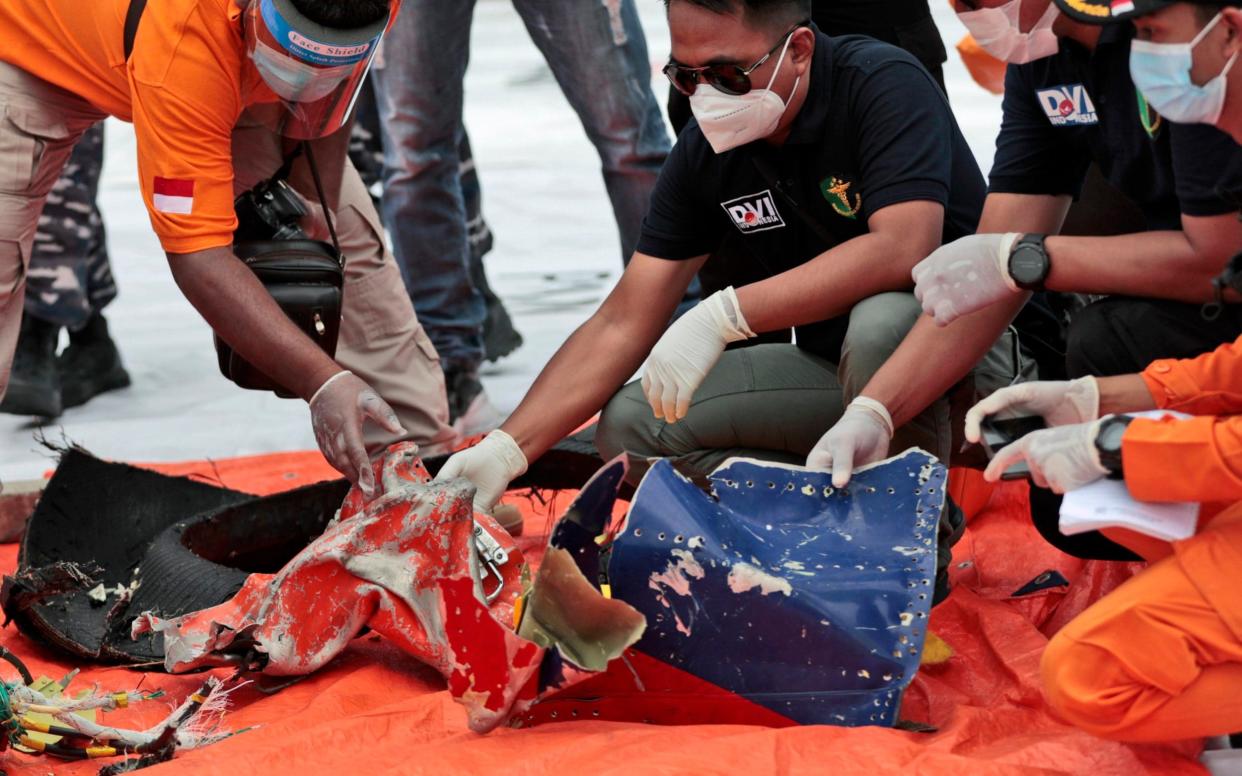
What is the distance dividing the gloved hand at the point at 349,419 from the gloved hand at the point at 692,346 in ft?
1.42

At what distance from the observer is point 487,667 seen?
1.82 m

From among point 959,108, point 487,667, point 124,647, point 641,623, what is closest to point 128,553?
point 124,647

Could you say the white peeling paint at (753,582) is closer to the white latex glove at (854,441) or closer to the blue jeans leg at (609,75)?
the white latex glove at (854,441)

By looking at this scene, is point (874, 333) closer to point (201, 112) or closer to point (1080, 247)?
point (1080, 247)

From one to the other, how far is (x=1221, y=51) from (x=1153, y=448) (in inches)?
18.4

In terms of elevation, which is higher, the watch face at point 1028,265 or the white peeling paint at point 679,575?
the watch face at point 1028,265

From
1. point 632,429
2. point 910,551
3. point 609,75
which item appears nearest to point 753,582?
point 910,551

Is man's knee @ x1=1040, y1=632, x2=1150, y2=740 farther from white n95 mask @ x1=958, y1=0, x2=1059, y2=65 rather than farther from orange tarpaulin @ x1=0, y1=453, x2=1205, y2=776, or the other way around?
white n95 mask @ x1=958, y1=0, x2=1059, y2=65

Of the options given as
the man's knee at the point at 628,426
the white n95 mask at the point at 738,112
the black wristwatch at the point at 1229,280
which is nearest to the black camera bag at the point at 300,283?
the man's knee at the point at 628,426

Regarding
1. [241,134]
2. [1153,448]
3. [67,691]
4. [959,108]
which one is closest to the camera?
[1153,448]

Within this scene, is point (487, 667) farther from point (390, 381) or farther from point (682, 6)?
point (390, 381)

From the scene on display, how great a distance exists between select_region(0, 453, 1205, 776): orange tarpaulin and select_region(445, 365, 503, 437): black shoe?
1.37m

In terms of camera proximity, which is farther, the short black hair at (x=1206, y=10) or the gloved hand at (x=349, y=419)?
the gloved hand at (x=349, y=419)

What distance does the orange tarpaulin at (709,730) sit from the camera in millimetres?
1705
